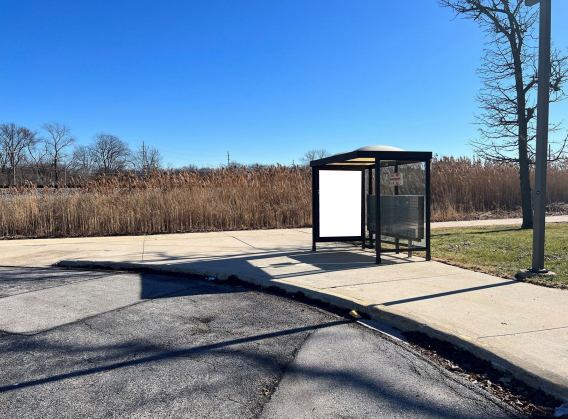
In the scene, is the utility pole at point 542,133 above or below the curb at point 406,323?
above

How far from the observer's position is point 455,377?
147 inches

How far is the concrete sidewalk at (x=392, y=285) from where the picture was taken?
4.07 meters

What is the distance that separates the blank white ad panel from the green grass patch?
76.9 inches

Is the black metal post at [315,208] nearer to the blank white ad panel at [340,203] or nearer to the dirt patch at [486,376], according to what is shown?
the blank white ad panel at [340,203]

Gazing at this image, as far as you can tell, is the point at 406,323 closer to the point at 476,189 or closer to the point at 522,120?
the point at 522,120

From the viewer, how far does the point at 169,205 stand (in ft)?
49.1

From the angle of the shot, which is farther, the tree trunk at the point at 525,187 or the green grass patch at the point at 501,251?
the tree trunk at the point at 525,187

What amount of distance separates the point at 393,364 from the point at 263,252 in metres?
6.26

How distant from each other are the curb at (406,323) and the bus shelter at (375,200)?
2.39 meters

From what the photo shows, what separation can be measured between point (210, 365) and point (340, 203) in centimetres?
691

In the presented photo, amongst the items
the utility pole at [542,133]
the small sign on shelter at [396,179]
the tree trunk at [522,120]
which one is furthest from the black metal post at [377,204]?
the tree trunk at [522,120]

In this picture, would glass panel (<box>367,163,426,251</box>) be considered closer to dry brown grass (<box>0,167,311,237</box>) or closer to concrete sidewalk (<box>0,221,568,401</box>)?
concrete sidewalk (<box>0,221,568,401</box>)

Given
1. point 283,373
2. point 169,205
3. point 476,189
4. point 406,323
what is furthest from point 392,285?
point 476,189

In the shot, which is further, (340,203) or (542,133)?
(340,203)
